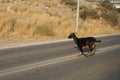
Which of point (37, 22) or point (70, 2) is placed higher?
point (37, 22)

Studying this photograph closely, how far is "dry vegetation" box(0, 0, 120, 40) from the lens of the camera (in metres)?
26.5

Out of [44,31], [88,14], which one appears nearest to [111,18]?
[88,14]

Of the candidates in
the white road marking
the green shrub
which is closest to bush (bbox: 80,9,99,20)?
the green shrub

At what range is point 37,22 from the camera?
102 ft

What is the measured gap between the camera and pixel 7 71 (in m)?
11.1

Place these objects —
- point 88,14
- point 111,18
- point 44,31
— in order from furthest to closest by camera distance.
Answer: point 111,18 → point 88,14 → point 44,31

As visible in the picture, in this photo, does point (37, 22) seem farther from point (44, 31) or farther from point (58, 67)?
point (58, 67)

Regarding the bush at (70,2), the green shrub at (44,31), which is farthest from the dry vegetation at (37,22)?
the bush at (70,2)

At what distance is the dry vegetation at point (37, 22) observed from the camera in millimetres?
26542

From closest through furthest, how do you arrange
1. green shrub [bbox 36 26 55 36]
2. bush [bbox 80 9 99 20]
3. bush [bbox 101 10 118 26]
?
green shrub [bbox 36 26 55 36], bush [bbox 80 9 99 20], bush [bbox 101 10 118 26]

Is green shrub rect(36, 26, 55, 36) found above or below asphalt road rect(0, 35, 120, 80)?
below

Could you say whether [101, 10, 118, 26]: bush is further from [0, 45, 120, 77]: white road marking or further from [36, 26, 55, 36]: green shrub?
[0, 45, 120, 77]: white road marking

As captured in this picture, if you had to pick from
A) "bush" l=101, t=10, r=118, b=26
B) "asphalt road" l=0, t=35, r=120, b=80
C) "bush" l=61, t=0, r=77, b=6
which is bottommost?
"bush" l=101, t=10, r=118, b=26

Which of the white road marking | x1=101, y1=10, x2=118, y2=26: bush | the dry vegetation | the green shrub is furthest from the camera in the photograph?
x1=101, y1=10, x2=118, y2=26: bush
